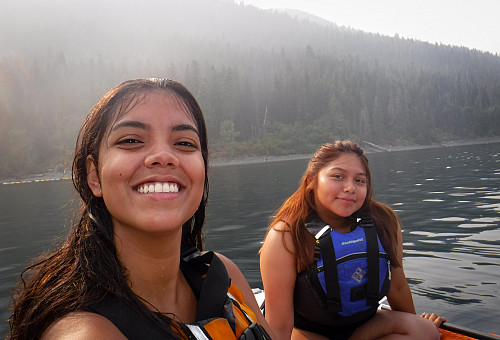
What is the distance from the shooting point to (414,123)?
314 feet

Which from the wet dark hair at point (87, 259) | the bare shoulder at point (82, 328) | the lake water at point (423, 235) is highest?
the wet dark hair at point (87, 259)

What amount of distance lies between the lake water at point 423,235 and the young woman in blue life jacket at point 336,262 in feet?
9.54

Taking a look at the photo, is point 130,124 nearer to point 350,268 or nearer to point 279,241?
point 279,241

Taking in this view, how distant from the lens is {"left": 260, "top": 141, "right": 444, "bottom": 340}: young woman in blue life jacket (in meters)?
3.24

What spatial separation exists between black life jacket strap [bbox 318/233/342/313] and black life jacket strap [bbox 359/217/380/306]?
305 millimetres

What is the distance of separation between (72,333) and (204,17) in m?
213

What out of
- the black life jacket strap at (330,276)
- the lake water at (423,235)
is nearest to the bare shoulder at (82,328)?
the black life jacket strap at (330,276)

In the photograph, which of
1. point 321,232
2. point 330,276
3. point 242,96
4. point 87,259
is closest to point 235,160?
point 242,96

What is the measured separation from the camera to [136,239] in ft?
5.59

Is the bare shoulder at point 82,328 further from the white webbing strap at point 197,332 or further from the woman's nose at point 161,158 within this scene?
the woman's nose at point 161,158

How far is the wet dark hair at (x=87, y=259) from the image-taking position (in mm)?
1460

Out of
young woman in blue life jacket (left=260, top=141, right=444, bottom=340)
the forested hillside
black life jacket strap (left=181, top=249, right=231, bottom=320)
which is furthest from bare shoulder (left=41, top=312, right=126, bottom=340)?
the forested hillside

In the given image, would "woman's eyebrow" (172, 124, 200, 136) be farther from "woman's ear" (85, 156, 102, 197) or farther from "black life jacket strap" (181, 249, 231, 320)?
"black life jacket strap" (181, 249, 231, 320)

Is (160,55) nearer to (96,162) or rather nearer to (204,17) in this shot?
(204,17)
